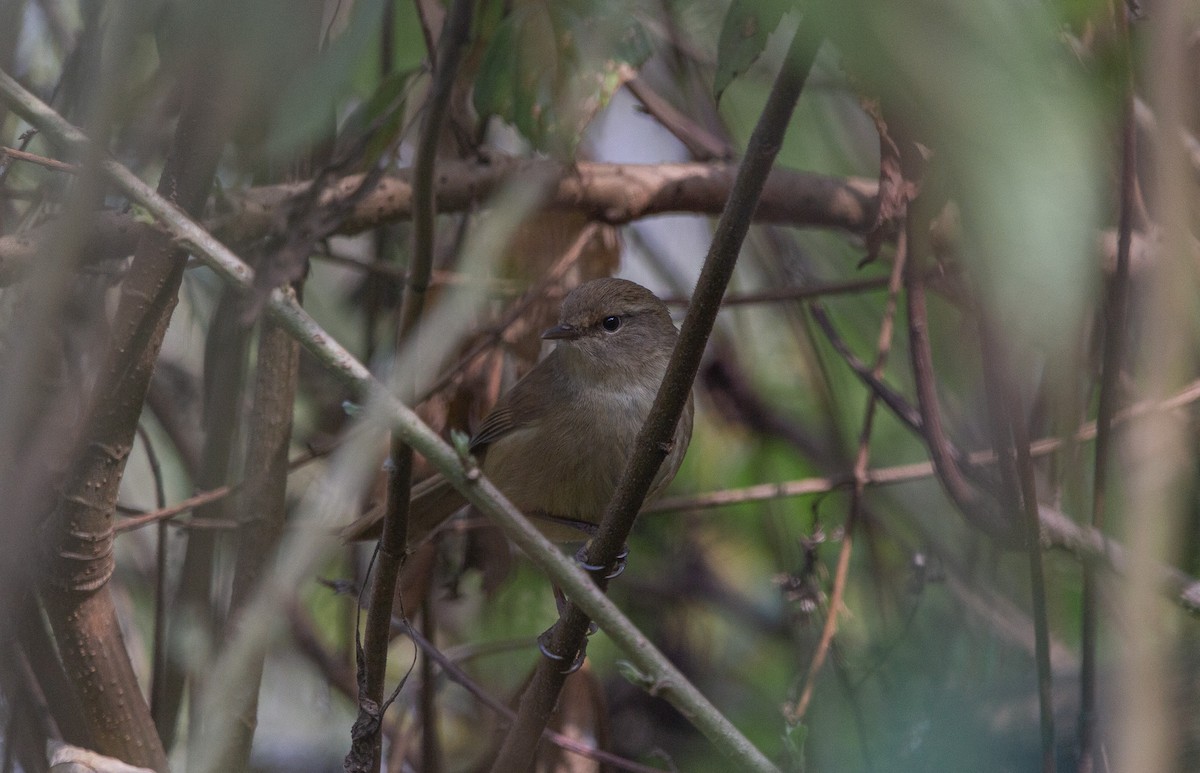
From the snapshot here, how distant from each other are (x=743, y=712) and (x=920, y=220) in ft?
7.40

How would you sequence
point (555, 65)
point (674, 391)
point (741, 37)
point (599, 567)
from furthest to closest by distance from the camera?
point (555, 65) < point (599, 567) < point (674, 391) < point (741, 37)

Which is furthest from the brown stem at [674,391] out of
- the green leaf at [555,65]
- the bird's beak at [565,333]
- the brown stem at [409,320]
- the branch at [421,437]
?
the bird's beak at [565,333]

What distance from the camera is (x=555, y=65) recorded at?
3.05m

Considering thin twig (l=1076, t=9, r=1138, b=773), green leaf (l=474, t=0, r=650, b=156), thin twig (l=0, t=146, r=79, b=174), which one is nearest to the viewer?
thin twig (l=0, t=146, r=79, b=174)

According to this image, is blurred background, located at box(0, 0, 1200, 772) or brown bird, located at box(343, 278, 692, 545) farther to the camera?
brown bird, located at box(343, 278, 692, 545)

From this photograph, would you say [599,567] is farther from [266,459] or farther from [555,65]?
[555,65]

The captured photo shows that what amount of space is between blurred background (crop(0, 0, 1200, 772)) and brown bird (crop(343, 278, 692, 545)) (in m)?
0.23

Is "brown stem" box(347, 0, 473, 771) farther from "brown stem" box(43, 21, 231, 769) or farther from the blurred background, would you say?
"brown stem" box(43, 21, 231, 769)

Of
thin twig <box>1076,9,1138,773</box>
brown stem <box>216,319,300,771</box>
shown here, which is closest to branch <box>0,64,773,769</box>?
thin twig <box>1076,9,1138,773</box>

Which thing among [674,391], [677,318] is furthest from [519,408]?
[674,391]

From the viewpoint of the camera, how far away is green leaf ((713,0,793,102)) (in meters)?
1.37

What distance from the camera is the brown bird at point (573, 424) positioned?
11.5ft

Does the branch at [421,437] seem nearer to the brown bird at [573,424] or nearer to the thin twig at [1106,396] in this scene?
the thin twig at [1106,396]

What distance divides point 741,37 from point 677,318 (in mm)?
3329
